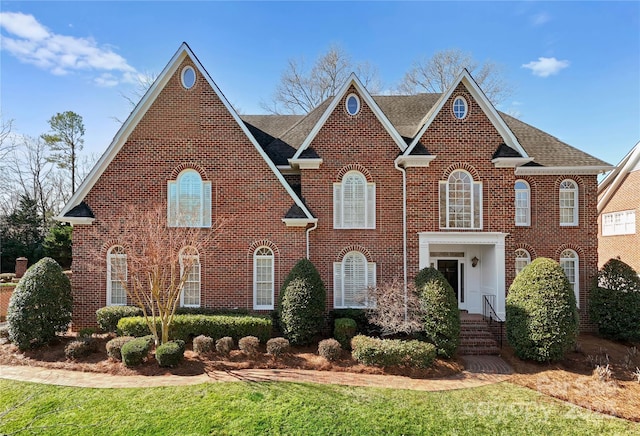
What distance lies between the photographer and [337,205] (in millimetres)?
14750

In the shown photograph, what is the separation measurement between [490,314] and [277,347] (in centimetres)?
911

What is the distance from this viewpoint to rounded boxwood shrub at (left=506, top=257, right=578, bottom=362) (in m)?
11.2

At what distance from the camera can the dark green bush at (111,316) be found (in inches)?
511

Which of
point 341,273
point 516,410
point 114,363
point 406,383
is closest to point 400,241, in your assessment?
point 341,273

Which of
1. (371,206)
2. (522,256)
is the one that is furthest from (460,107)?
(522,256)

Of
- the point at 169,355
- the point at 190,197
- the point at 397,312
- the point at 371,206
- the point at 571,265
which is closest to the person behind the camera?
the point at 169,355

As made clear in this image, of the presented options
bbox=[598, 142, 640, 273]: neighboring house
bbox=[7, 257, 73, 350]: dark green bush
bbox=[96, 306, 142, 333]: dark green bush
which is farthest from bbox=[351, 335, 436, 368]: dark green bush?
bbox=[598, 142, 640, 273]: neighboring house

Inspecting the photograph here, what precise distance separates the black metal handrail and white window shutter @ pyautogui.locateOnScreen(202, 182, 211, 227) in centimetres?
1225

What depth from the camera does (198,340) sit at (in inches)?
452

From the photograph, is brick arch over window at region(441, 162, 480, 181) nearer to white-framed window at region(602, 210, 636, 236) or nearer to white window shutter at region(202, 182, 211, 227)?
white window shutter at region(202, 182, 211, 227)

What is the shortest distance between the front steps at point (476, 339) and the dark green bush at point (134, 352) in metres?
10.9

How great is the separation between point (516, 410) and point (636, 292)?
10068 mm

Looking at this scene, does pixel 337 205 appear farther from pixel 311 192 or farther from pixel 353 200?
pixel 311 192

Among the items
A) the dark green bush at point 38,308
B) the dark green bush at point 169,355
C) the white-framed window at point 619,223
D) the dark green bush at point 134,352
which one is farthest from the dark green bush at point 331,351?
the white-framed window at point 619,223
